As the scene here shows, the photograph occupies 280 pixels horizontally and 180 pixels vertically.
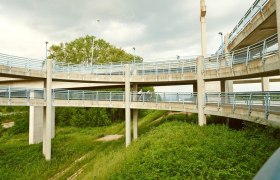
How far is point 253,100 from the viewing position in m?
14.4

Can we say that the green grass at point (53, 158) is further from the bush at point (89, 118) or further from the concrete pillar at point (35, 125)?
the bush at point (89, 118)


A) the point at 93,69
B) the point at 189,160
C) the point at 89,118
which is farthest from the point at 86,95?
the point at 89,118

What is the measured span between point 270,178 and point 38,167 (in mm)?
22194

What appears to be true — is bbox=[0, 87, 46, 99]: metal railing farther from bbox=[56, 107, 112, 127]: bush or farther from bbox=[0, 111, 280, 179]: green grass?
bbox=[56, 107, 112, 127]: bush

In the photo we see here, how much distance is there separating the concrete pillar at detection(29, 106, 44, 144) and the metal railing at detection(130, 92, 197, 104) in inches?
540

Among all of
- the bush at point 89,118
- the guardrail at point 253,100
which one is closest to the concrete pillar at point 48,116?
the guardrail at point 253,100

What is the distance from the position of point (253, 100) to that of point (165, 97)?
9152 mm

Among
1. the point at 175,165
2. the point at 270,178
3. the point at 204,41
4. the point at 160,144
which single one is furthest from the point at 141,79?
the point at 270,178

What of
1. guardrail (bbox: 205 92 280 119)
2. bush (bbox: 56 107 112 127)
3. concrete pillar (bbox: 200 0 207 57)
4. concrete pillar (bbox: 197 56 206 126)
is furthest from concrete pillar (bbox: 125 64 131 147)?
bush (bbox: 56 107 112 127)

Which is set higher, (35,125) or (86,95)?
(86,95)

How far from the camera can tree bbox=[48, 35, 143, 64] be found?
49.4m

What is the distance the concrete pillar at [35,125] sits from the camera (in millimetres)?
29984

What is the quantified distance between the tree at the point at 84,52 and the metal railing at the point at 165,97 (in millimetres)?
26123

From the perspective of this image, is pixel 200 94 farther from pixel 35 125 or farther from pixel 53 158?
pixel 35 125
